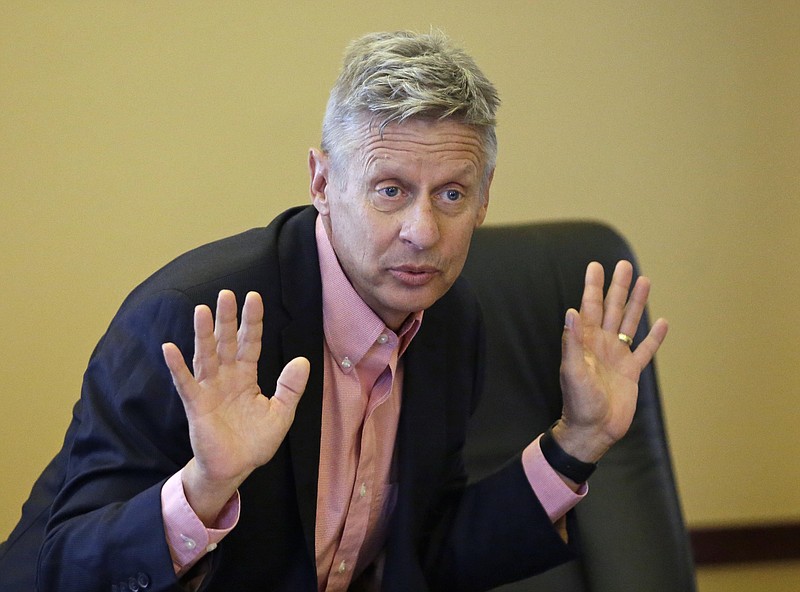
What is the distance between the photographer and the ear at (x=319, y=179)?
1445mm

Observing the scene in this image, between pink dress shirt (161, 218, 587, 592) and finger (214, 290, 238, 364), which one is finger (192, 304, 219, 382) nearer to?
finger (214, 290, 238, 364)

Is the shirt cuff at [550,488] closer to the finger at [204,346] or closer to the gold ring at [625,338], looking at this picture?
the gold ring at [625,338]

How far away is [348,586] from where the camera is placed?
161cm

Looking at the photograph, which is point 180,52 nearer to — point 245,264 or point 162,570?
point 245,264

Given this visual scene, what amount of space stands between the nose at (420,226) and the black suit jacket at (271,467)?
0.53 ft

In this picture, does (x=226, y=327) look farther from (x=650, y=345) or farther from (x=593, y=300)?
(x=650, y=345)

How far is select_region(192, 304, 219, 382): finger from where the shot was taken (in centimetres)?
115

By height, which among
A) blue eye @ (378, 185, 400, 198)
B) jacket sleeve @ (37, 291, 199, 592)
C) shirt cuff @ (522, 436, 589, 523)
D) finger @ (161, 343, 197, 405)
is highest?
blue eye @ (378, 185, 400, 198)

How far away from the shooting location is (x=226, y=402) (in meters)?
1.22

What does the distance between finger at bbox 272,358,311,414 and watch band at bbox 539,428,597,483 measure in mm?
504

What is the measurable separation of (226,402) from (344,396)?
0.28 metres

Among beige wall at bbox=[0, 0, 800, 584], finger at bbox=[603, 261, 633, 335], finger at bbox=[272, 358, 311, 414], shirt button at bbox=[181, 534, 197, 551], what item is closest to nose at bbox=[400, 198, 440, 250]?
finger at bbox=[272, 358, 311, 414]

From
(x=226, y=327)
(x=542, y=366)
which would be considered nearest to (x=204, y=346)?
(x=226, y=327)

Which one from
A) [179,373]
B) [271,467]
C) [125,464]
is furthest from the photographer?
[271,467]
